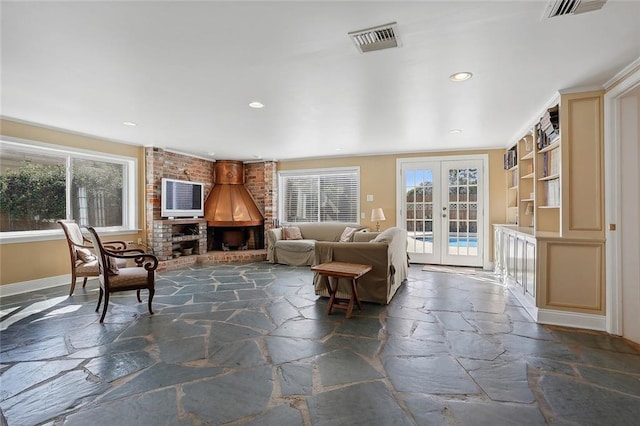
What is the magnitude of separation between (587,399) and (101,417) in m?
2.93

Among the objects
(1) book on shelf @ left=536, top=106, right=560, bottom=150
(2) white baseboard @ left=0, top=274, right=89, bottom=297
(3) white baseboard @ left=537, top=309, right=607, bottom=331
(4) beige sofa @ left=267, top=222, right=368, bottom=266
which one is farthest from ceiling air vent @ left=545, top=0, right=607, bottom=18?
(2) white baseboard @ left=0, top=274, right=89, bottom=297

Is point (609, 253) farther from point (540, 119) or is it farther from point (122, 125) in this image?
point (122, 125)

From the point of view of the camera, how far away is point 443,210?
6.36 meters

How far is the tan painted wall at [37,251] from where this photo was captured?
4160mm

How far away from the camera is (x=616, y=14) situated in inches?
75.4

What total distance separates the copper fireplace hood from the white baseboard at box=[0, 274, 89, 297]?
2862mm

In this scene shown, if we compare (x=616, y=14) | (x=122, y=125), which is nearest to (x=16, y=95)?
(x=122, y=125)

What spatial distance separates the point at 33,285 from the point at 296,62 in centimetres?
488

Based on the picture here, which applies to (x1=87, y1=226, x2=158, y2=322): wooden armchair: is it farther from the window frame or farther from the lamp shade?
the lamp shade

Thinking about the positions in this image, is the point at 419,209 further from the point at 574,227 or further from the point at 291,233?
the point at 574,227

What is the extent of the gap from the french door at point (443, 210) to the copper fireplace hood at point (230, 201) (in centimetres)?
355

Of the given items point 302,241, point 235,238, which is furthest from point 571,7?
point 235,238

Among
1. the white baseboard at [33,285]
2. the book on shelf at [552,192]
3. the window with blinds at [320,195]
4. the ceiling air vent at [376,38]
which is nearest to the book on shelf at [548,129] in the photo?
the book on shelf at [552,192]

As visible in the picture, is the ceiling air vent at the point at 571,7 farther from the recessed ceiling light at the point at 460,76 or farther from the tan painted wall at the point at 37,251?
the tan painted wall at the point at 37,251
